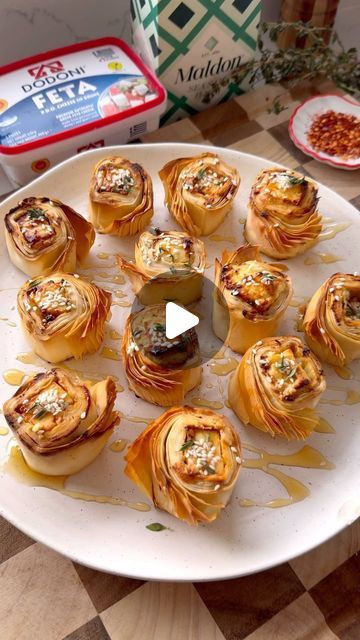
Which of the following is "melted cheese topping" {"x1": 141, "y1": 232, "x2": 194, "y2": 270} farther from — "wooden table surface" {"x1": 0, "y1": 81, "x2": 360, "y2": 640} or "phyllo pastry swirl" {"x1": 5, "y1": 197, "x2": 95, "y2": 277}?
"wooden table surface" {"x1": 0, "y1": 81, "x2": 360, "y2": 640}

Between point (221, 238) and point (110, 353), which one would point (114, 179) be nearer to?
point (221, 238)

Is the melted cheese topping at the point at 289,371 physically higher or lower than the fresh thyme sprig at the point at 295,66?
lower

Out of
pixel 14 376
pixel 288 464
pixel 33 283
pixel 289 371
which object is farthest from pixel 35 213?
pixel 288 464

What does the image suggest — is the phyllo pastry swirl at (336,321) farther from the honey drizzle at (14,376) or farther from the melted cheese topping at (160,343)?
the honey drizzle at (14,376)

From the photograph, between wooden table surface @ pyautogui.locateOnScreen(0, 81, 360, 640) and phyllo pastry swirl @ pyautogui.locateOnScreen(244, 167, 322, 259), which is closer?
wooden table surface @ pyautogui.locateOnScreen(0, 81, 360, 640)

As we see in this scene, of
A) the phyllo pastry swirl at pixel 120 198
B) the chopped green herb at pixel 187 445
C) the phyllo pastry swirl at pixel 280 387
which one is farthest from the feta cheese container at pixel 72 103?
the chopped green herb at pixel 187 445

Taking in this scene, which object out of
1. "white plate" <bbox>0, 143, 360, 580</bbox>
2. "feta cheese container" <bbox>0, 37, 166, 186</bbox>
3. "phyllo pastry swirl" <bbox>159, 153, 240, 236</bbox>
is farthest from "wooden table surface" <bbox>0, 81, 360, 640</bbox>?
"feta cheese container" <bbox>0, 37, 166, 186</bbox>
